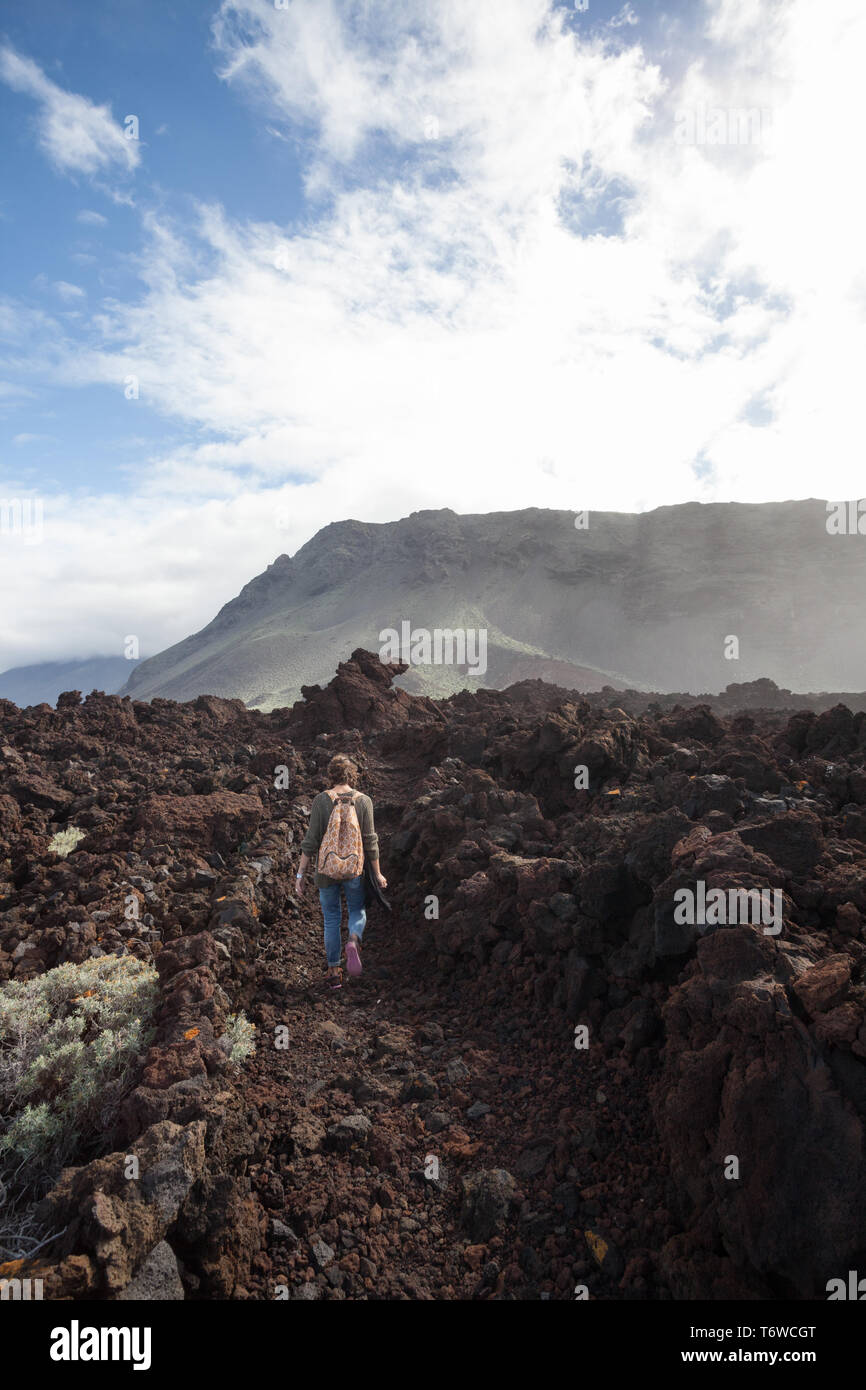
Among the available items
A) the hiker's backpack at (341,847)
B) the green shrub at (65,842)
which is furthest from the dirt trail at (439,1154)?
the green shrub at (65,842)

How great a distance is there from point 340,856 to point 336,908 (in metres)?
0.50

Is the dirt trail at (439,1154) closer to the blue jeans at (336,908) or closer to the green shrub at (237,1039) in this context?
the green shrub at (237,1039)

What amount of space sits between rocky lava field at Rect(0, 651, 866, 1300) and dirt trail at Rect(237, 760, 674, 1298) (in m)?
0.02

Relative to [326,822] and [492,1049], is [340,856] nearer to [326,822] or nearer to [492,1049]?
[326,822]

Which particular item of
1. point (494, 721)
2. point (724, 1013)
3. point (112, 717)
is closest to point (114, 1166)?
point (724, 1013)

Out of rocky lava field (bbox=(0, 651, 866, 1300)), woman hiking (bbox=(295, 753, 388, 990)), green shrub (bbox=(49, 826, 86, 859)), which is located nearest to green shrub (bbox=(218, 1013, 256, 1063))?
rocky lava field (bbox=(0, 651, 866, 1300))

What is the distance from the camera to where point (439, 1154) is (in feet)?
12.5

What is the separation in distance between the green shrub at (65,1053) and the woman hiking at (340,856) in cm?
141

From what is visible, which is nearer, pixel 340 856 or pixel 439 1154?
pixel 439 1154

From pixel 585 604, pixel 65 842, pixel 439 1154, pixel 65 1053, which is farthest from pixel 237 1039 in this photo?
pixel 585 604

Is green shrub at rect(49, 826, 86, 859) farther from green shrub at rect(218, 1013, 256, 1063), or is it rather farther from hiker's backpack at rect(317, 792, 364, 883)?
green shrub at rect(218, 1013, 256, 1063)

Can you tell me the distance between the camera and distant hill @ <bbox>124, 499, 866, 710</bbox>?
199 ft

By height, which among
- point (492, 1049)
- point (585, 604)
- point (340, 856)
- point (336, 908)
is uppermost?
point (585, 604)
